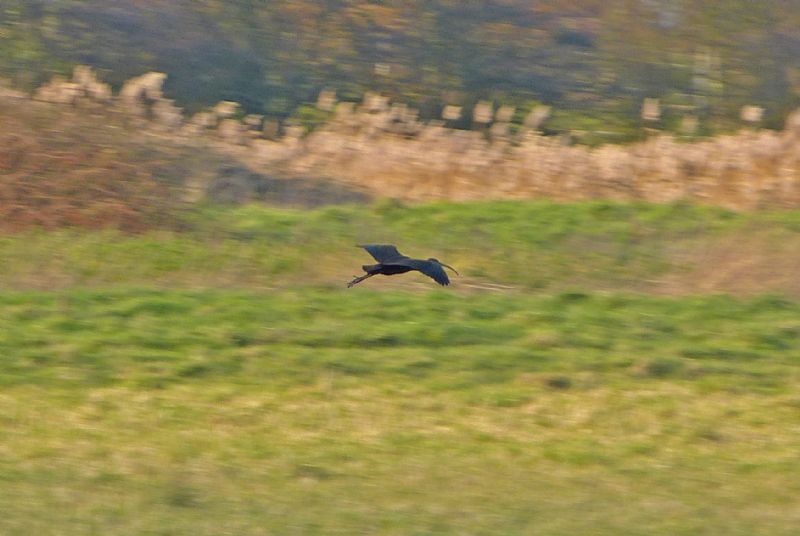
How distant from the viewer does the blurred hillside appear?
1399 centimetres

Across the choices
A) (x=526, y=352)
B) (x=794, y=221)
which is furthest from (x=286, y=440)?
(x=794, y=221)

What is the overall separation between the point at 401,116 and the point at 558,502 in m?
8.25

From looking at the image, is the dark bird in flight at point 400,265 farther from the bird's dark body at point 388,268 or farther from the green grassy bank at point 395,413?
the green grassy bank at point 395,413

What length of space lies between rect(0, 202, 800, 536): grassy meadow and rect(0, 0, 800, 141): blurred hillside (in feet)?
11.1

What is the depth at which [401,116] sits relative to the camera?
1309cm

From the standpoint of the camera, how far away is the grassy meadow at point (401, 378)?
5.16 meters

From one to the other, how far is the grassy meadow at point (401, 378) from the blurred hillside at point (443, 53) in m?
3.39

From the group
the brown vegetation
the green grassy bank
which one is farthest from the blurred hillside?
the green grassy bank

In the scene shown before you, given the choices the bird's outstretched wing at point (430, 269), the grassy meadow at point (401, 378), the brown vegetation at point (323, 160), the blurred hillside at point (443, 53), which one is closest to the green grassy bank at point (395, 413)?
the grassy meadow at point (401, 378)

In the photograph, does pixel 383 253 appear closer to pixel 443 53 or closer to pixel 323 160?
pixel 323 160

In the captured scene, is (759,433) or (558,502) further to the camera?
(759,433)

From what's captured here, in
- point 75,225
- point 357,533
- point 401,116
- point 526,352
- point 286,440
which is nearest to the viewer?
point 357,533

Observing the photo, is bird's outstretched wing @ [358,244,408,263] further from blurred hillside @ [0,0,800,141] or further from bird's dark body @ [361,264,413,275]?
blurred hillside @ [0,0,800,141]

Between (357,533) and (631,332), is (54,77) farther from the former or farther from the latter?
(357,533)
